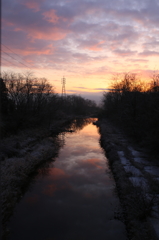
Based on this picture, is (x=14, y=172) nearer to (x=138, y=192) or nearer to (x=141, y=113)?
(x=138, y=192)

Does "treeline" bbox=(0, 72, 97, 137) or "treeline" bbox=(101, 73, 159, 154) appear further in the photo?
"treeline" bbox=(0, 72, 97, 137)

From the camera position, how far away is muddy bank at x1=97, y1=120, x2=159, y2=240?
5.89 meters

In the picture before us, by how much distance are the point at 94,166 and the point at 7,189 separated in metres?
7.07

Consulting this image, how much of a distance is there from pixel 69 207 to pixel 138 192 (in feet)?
10.4

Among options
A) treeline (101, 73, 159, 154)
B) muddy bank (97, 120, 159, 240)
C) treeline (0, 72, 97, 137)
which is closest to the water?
muddy bank (97, 120, 159, 240)

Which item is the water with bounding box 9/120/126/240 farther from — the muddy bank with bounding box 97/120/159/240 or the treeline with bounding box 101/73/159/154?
the treeline with bounding box 101/73/159/154

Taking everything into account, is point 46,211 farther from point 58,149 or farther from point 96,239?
point 58,149

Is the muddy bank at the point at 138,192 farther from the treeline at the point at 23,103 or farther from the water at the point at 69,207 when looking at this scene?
the treeline at the point at 23,103

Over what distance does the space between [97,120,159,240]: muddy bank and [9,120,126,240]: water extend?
0.55 metres

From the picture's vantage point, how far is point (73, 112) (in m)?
72.5

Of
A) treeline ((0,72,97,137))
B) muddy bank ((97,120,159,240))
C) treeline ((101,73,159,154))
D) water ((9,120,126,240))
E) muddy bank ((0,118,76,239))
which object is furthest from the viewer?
treeline ((0,72,97,137))

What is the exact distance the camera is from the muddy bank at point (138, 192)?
589 cm

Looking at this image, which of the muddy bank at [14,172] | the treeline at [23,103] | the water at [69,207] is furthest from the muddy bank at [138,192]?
the treeline at [23,103]

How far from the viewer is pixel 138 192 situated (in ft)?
23.7
